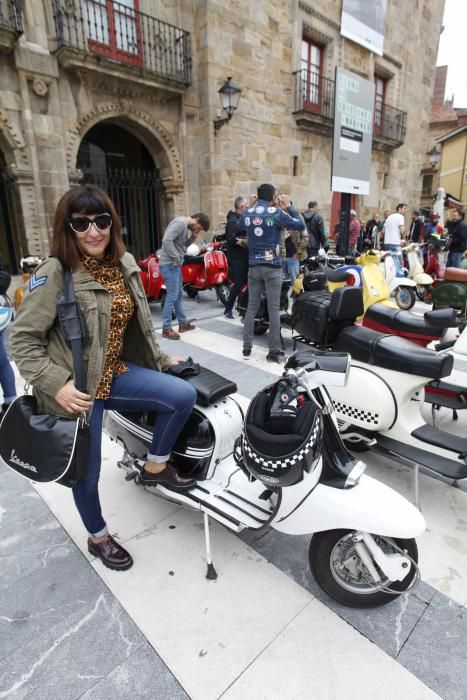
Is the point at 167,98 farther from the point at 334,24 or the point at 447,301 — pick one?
the point at 447,301

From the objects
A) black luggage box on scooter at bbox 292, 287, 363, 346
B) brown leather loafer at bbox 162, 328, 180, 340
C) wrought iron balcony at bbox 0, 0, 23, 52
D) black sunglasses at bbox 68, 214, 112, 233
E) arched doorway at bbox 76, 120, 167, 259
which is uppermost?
wrought iron balcony at bbox 0, 0, 23, 52

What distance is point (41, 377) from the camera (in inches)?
61.8

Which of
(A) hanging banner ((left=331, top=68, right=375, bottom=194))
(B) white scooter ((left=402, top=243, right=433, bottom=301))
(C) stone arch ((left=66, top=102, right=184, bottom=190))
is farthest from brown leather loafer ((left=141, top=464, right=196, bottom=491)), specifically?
(A) hanging banner ((left=331, top=68, right=375, bottom=194))

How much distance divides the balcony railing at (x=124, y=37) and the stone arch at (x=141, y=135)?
895 millimetres

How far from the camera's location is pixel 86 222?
165cm

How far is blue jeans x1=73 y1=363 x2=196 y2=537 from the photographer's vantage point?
1.85m

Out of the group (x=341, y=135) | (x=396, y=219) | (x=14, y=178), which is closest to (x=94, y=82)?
(x=14, y=178)

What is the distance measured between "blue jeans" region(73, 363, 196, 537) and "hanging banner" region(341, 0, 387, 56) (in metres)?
15.8

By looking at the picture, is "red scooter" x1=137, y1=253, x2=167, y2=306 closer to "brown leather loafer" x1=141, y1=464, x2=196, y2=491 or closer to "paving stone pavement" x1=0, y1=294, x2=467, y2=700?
"paving stone pavement" x1=0, y1=294, x2=467, y2=700

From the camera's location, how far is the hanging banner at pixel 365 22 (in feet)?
43.5

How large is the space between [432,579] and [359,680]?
0.66 m

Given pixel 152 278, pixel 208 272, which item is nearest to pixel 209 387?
pixel 152 278

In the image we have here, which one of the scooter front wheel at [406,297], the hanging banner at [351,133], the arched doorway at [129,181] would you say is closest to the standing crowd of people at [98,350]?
the scooter front wheel at [406,297]

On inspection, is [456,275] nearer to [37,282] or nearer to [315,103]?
[37,282]
